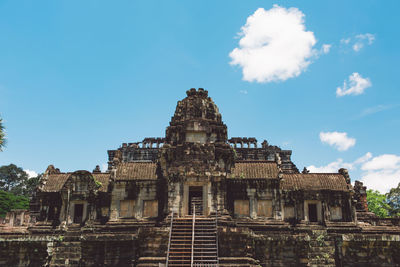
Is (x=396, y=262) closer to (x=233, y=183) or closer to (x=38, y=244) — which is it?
(x=233, y=183)

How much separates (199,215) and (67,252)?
896cm

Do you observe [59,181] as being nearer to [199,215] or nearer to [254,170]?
→ [199,215]

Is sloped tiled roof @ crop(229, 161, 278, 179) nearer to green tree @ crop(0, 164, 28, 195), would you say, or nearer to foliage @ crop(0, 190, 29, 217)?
foliage @ crop(0, 190, 29, 217)

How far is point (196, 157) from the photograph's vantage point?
2247cm

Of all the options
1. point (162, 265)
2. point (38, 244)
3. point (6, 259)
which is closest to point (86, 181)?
point (38, 244)

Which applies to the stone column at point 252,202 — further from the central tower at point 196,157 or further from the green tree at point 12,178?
the green tree at point 12,178

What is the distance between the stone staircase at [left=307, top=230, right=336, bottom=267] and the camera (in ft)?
67.8

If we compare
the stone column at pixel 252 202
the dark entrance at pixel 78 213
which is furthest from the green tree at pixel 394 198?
the dark entrance at pixel 78 213

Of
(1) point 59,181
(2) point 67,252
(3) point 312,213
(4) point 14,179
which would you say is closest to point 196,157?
(3) point 312,213

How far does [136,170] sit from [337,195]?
14587 mm

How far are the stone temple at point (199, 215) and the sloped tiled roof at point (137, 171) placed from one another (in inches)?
2.9

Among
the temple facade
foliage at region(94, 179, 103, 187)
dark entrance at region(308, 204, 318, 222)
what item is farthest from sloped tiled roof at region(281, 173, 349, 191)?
foliage at region(94, 179, 103, 187)

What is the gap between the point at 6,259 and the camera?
892 inches

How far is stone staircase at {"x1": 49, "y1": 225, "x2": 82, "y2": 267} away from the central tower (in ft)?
22.0
